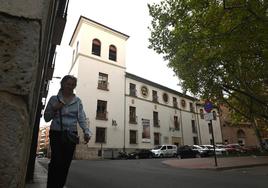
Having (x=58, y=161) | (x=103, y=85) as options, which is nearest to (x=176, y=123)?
(x=103, y=85)

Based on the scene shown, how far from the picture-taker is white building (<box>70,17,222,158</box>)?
1095 inches

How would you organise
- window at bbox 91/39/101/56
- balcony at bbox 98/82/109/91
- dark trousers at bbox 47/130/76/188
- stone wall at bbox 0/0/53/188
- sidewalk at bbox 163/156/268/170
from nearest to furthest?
1. stone wall at bbox 0/0/53/188
2. dark trousers at bbox 47/130/76/188
3. sidewalk at bbox 163/156/268/170
4. balcony at bbox 98/82/109/91
5. window at bbox 91/39/101/56

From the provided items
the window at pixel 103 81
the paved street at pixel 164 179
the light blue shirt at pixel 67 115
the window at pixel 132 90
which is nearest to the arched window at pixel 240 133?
the window at pixel 132 90

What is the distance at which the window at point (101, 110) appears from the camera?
2785 centimetres

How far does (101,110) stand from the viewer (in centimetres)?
2850

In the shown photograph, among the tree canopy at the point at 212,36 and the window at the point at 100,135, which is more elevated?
the tree canopy at the point at 212,36

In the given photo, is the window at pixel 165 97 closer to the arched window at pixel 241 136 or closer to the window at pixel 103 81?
the window at pixel 103 81

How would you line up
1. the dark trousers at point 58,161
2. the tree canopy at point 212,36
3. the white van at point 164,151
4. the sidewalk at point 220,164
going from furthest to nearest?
the white van at point 164,151
the sidewalk at point 220,164
the tree canopy at point 212,36
the dark trousers at point 58,161

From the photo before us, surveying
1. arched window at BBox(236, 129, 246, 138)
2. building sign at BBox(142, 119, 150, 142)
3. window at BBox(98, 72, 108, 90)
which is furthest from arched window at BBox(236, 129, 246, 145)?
window at BBox(98, 72, 108, 90)

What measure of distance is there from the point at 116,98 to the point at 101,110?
280 centimetres

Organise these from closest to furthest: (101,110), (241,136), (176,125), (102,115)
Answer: (102,115) < (101,110) < (176,125) < (241,136)

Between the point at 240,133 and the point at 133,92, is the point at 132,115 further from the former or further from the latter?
the point at 240,133

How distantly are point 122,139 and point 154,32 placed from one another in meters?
16.2

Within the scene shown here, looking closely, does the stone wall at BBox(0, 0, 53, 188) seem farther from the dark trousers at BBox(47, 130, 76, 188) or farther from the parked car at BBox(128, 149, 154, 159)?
the parked car at BBox(128, 149, 154, 159)
